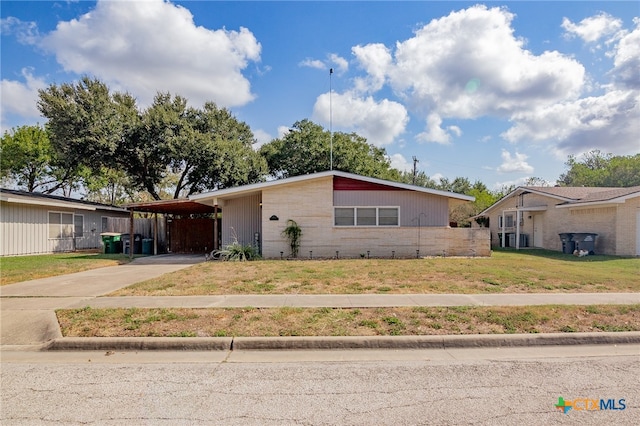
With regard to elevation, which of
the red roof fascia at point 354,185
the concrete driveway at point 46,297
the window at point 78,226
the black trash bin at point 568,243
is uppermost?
the red roof fascia at point 354,185

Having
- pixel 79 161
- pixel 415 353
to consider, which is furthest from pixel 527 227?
pixel 79 161

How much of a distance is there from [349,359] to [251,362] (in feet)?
4.01

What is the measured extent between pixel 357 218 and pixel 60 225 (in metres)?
15.8

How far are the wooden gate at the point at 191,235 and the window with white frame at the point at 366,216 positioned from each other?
27.6ft

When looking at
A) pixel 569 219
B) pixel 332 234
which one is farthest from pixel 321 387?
pixel 569 219

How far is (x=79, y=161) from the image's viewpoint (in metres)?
24.4

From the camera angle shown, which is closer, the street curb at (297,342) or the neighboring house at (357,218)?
the street curb at (297,342)

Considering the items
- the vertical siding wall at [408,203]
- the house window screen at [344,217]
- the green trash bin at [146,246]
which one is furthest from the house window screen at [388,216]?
the green trash bin at [146,246]

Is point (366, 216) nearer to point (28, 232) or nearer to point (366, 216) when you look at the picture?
point (366, 216)

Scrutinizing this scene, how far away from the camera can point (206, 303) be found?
6.87 m

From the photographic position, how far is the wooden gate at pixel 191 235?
66.8 feet

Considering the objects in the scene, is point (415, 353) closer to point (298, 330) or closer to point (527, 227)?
point (298, 330)

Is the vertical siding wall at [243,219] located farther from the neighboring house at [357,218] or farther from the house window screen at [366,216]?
the house window screen at [366,216]

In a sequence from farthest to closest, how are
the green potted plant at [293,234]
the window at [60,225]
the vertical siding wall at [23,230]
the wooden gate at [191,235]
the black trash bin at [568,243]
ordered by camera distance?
the wooden gate at [191,235]
the window at [60,225]
the black trash bin at [568,243]
the vertical siding wall at [23,230]
the green potted plant at [293,234]
